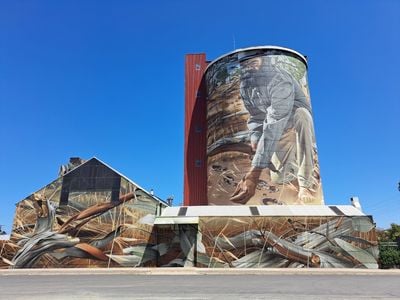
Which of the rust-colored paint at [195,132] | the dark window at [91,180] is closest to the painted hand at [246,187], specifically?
the rust-colored paint at [195,132]

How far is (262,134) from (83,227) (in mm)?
18456

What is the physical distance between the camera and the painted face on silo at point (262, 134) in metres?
30.9

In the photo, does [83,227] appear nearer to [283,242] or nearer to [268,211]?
[268,211]

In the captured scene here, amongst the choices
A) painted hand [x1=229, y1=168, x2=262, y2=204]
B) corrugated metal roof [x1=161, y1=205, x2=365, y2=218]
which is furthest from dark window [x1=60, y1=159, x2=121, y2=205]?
painted hand [x1=229, y1=168, x2=262, y2=204]

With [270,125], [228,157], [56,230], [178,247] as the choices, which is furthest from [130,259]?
[270,125]

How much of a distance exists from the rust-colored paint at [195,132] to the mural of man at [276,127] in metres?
6.65

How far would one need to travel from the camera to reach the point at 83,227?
86.9 ft

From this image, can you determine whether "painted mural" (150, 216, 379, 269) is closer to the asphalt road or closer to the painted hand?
the painted hand

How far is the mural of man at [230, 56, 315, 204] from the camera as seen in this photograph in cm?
3103

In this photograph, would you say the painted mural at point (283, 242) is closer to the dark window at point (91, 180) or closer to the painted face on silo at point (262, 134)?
the painted face on silo at point (262, 134)

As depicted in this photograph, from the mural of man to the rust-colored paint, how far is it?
6654 millimetres

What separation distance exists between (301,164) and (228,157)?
7.19m

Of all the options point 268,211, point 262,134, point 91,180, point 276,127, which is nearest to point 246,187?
point 268,211

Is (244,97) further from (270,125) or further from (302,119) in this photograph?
(302,119)
